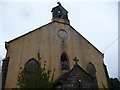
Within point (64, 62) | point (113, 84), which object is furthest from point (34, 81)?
point (113, 84)

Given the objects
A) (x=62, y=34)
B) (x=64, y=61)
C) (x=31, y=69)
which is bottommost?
(x=31, y=69)

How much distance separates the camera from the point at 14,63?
1521 centimetres

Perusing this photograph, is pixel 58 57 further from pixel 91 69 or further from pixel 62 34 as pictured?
pixel 91 69

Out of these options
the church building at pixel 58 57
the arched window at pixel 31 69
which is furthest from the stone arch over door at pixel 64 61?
the arched window at pixel 31 69

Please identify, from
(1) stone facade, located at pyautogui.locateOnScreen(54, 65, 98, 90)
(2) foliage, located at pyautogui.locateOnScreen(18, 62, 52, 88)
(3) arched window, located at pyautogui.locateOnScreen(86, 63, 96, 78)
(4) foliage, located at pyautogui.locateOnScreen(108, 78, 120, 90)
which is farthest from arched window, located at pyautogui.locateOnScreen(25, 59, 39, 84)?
(4) foliage, located at pyautogui.locateOnScreen(108, 78, 120, 90)

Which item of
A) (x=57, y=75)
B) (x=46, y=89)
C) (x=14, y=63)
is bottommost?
(x=46, y=89)

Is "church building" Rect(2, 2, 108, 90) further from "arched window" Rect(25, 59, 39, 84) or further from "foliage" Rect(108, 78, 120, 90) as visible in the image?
Result: "foliage" Rect(108, 78, 120, 90)

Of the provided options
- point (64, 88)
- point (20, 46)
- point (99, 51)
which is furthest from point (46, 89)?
point (99, 51)

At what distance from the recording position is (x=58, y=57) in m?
17.3

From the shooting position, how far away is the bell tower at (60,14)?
20484mm

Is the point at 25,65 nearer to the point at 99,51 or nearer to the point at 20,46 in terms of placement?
the point at 20,46

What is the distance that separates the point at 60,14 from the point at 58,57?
7439 mm

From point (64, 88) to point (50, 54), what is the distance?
4.77m

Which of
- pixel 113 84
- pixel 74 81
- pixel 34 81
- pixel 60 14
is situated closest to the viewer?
pixel 34 81
